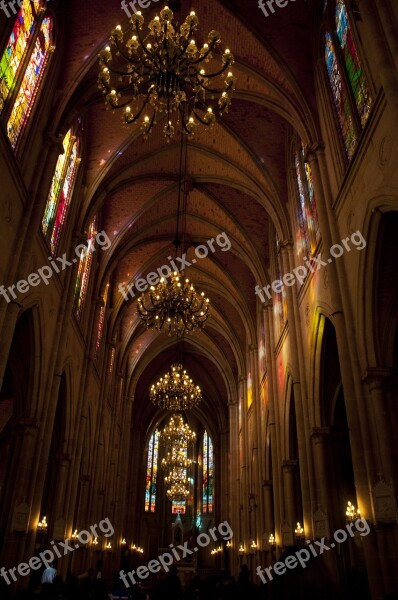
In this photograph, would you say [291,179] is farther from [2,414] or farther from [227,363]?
[227,363]

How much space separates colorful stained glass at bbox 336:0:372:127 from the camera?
1058 centimetres

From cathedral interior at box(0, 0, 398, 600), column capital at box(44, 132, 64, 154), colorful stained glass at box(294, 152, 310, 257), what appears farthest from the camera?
colorful stained glass at box(294, 152, 310, 257)

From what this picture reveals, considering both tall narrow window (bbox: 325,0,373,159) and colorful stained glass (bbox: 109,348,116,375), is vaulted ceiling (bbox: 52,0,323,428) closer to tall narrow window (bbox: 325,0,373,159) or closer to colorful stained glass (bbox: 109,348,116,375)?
tall narrow window (bbox: 325,0,373,159)

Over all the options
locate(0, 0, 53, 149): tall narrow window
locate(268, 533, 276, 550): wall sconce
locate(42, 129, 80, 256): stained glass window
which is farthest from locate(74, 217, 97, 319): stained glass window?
locate(268, 533, 276, 550): wall sconce

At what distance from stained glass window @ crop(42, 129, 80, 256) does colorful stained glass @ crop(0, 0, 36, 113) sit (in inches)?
136

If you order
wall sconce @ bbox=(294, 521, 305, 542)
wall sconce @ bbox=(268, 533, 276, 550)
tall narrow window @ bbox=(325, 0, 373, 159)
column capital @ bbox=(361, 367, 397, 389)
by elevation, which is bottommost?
wall sconce @ bbox=(294, 521, 305, 542)

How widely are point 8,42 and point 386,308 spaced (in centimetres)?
999

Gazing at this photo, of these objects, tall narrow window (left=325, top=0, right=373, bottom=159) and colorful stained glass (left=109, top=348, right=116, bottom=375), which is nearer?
tall narrow window (left=325, top=0, right=373, bottom=159)

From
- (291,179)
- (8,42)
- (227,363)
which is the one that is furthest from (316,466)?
(227,363)

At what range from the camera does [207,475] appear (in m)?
44.3

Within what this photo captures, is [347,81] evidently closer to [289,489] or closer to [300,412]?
[300,412]

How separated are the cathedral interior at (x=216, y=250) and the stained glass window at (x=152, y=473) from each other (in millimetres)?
16650

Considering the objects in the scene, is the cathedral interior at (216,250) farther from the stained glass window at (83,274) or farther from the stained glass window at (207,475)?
the stained glass window at (207,475)

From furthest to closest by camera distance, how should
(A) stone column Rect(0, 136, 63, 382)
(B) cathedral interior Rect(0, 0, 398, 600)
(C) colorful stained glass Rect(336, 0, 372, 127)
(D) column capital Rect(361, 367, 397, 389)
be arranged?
(C) colorful stained glass Rect(336, 0, 372, 127) → (A) stone column Rect(0, 136, 63, 382) → (D) column capital Rect(361, 367, 397, 389) → (B) cathedral interior Rect(0, 0, 398, 600)
